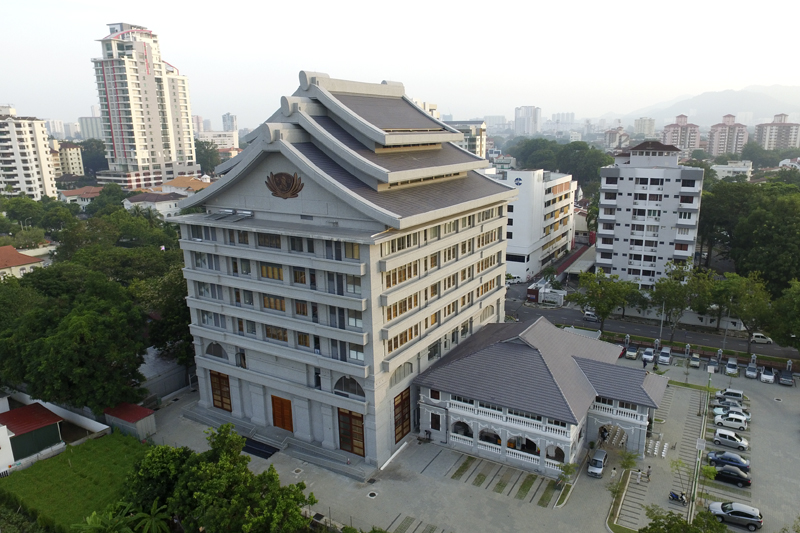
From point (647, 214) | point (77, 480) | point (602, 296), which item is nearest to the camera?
point (77, 480)

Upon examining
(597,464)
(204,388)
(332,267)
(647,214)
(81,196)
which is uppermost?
(332,267)

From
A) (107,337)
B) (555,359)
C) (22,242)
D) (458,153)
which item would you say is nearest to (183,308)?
(107,337)

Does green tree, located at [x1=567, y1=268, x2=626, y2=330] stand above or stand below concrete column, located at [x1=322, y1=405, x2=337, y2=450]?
above

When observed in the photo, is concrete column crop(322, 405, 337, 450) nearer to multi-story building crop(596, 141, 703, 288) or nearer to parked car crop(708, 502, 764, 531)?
parked car crop(708, 502, 764, 531)

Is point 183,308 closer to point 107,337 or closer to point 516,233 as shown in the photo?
point 107,337

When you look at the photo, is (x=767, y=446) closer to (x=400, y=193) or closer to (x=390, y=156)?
(x=400, y=193)

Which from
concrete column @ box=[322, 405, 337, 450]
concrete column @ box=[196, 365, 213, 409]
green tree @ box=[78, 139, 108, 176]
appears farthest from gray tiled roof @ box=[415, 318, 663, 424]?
green tree @ box=[78, 139, 108, 176]

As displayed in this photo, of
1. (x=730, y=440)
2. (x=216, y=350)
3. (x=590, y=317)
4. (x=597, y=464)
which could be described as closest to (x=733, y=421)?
(x=730, y=440)
